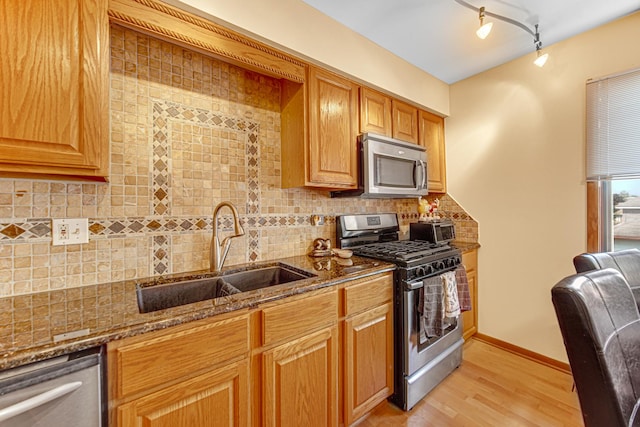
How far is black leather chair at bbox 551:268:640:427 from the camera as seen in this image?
620 mm

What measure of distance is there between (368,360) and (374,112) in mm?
1731

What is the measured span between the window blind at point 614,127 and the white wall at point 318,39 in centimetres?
115

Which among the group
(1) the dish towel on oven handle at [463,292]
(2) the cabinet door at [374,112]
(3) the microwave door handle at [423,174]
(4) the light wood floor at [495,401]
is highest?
(2) the cabinet door at [374,112]

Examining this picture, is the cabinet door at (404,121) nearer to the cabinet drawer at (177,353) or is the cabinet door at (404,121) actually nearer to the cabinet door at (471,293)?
the cabinet door at (471,293)

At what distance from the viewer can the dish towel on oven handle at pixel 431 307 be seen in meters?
1.66

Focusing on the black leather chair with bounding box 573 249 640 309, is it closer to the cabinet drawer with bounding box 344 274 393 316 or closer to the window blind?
the window blind

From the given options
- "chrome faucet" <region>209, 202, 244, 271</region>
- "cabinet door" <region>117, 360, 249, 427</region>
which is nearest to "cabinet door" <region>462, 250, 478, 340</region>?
"chrome faucet" <region>209, 202, 244, 271</region>

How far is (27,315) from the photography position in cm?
90

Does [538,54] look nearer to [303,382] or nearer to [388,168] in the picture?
[388,168]

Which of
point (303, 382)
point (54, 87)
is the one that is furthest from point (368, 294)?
point (54, 87)

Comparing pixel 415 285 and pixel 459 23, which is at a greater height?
pixel 459 23

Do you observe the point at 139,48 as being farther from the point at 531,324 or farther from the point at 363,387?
the point at 531,324

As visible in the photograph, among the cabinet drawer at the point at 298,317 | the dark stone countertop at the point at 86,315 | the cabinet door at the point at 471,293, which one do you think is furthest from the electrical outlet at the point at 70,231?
the cabinet door at the point at 471,293

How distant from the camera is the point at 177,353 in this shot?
2.93ft
